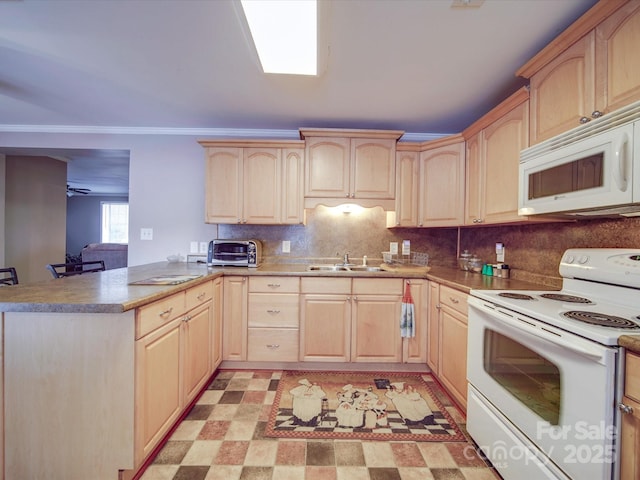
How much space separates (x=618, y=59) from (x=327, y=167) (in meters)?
1.92

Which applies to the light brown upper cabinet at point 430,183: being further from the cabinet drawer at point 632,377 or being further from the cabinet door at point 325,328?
the cabinet drawer at point 632,377

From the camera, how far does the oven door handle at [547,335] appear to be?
2.97ft

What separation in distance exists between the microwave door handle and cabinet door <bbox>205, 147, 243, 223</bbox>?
252cm

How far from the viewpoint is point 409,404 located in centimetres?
200

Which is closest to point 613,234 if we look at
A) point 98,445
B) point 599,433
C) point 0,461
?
point 599,433

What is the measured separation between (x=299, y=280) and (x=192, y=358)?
988mm

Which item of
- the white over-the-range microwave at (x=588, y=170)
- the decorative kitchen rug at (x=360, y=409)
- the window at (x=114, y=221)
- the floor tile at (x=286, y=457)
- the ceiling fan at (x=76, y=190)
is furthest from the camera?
the window at (x=114, y=221)

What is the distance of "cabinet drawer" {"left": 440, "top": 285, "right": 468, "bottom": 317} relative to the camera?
1884 mm

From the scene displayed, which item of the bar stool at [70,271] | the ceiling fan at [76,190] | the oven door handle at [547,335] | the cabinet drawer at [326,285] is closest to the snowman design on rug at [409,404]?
the cabinet drawer at [326,285]

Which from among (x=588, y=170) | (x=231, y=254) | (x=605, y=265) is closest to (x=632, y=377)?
(x=605, y=265)

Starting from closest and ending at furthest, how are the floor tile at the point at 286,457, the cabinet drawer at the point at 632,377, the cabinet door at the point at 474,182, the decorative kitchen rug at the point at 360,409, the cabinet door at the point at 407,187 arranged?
the cabinet drawer at the point at 632,377, the floor tile at the point at 286,457, the decorative kitchen rug at the point at 360,409, the cabinet door at the point at 474,182, the cabinet door at the point at 407,187

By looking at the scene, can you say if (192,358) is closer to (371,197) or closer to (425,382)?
(425,382)

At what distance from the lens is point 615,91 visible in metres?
1.19

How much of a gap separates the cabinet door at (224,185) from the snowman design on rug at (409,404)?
203 centimetres
